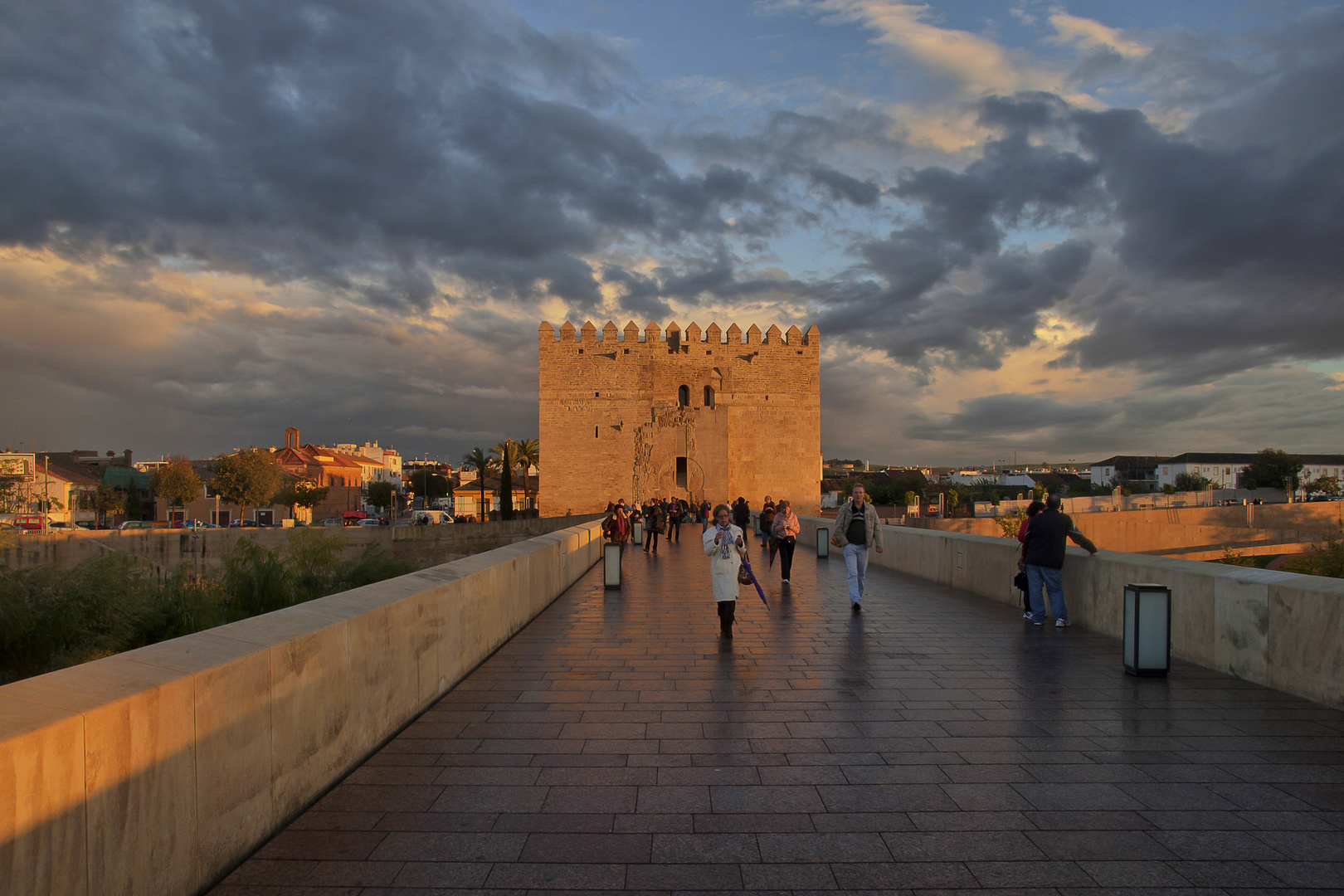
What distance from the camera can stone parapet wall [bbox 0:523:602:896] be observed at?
6.68ft

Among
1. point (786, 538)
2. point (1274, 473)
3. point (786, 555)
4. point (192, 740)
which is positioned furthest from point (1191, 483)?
point (192, 740)

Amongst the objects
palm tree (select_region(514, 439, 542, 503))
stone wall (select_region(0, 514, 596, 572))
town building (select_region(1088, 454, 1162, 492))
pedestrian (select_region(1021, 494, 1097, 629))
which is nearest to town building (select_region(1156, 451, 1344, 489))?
town building (select_region(1088, 454, 1162, 492))

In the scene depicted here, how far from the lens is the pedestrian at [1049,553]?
7809mm

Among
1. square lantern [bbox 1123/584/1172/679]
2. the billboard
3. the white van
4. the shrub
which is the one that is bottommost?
the white van

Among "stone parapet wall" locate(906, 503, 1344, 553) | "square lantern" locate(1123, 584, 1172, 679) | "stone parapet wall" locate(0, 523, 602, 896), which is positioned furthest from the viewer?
"stone parapet wall" locate(906, 503, 1344, 553)

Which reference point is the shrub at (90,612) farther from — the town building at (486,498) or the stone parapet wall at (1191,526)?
the town building at (486,498)

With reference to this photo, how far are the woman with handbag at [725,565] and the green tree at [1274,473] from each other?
93348mm

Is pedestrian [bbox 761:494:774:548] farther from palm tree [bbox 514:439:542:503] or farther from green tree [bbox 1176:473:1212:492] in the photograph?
green tree [bbox 1176:473:1212:492]

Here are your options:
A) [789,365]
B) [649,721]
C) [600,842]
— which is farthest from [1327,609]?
[789,365]

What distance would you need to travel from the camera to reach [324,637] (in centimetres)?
365

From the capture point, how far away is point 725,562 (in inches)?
299

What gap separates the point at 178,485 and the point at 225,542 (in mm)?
27608

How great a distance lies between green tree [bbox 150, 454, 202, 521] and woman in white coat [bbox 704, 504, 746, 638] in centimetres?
5765

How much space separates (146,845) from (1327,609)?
623cm
